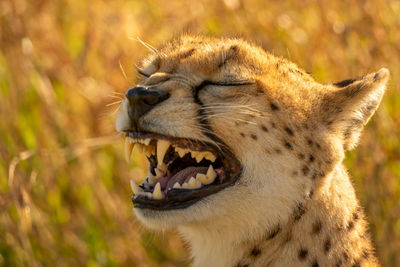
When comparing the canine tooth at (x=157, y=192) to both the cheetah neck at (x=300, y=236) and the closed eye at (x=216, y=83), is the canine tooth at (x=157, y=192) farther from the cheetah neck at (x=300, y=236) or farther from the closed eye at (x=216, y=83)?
the closed eye at (x=216, y=83)

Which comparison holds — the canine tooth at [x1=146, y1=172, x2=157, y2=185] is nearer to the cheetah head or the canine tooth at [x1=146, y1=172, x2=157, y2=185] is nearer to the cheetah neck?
the cheetah head

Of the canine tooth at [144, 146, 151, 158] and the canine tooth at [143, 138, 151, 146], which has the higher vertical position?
the canine tooth at [143, 138, 151, 146]

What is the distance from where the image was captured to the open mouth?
215cm

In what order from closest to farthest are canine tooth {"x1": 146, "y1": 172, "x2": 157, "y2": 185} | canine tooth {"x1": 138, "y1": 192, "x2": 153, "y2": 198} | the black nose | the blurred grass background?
the black nose
canine tooth {"x1": 138, "y1": 192, "x2": 153, "y2": 198}
canine tooth {"x1": 146, "y1": 172, "x2": 157, "y2": 185}
the blurred grass background

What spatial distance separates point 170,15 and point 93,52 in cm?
92

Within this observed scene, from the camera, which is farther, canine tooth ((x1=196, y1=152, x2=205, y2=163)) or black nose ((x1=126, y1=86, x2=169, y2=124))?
canine tooth ((x1=196, y1=152, x2=205, y2=163))

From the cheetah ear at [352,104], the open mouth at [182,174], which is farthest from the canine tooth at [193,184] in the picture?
the cheetah ear at [352,104]

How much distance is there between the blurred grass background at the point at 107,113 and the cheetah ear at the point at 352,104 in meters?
1.18

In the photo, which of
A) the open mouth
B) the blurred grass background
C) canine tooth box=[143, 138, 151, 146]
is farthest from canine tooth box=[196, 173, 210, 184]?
the blurred grass background

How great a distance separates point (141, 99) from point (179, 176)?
0.33 metres

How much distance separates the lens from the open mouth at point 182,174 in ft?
7.04

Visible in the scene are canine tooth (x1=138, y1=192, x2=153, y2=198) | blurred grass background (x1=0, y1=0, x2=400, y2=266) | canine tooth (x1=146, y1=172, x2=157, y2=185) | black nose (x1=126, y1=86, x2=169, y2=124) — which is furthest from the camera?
blurred grass background (x1=0, y1=0, x2=400, y2=266)

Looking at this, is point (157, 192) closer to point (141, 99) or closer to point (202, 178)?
point (202, 178)

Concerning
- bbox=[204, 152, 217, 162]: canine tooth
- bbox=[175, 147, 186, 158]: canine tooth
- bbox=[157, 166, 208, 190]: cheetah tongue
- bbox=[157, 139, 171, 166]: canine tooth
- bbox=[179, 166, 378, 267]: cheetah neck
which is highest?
bbox=[157, 139, 171, 166]: canine tooth
